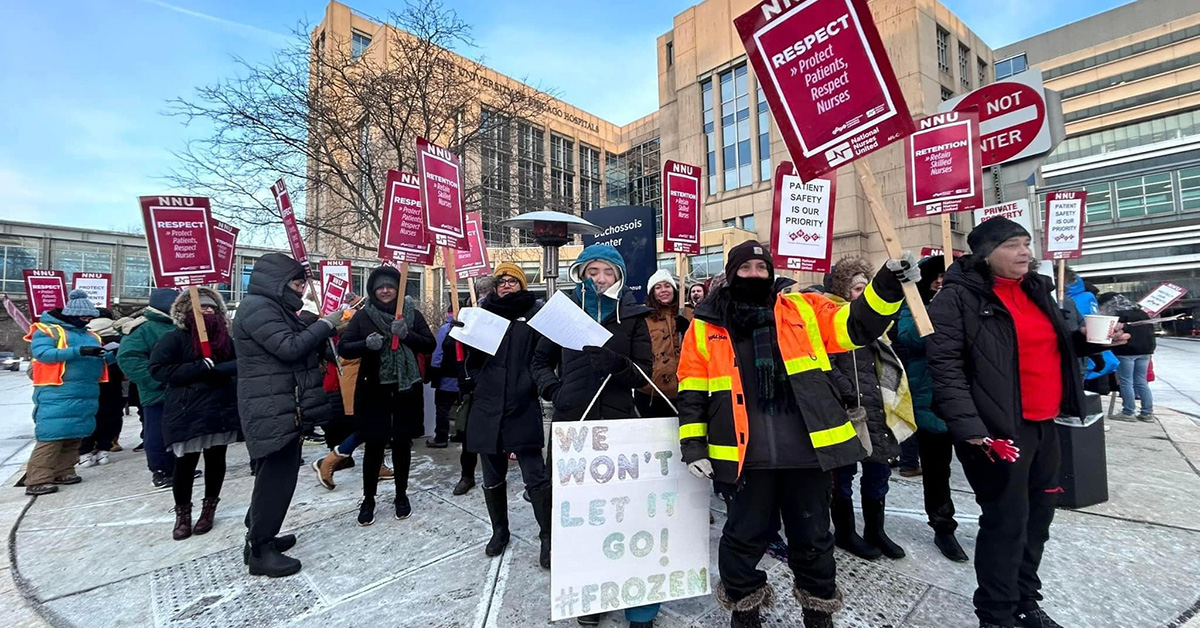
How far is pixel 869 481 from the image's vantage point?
131 inches

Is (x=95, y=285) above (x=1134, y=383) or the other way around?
above

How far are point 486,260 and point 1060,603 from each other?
22.2ft

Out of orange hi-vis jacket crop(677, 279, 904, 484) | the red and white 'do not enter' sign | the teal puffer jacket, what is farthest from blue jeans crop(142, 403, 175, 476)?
the red and white 'do not enter' sign

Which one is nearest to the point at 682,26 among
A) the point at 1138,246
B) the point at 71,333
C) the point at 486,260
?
the point at 486,260

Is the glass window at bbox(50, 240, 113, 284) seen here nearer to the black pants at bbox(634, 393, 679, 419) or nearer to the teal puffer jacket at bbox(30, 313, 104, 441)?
the teal puffer jacket at bbox(30, 313, 104, 441)

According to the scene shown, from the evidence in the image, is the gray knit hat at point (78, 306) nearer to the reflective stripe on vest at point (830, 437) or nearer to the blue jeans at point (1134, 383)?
the reflective stripe on vest at point (830, 437)

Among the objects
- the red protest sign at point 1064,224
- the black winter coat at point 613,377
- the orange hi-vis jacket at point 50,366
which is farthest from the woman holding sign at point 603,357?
the red protest sign at point 1064,224

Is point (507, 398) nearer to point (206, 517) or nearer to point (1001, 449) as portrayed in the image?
point (1001, 449)

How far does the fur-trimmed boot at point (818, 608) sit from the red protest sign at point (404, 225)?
3.99 metres

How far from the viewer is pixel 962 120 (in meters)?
3.88

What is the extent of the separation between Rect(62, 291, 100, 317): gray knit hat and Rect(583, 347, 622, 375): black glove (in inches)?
242

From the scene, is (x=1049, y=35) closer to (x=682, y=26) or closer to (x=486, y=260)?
(x=682, y=26)

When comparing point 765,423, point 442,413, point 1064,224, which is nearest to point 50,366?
point 442,413

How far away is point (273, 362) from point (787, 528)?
10.4ft
